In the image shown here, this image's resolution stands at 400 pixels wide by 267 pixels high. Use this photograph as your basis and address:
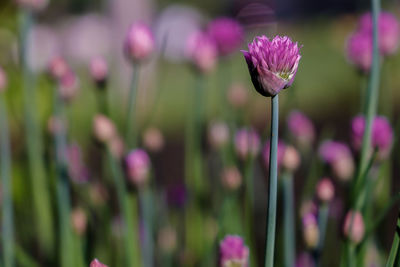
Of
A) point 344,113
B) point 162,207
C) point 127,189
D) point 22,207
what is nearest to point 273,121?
point 127,189

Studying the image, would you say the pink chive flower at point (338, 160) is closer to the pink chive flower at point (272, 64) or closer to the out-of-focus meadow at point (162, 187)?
the out-of-focus meadow at point (162, 187)

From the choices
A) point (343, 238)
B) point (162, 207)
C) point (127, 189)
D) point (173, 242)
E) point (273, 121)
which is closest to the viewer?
point (273, 121)

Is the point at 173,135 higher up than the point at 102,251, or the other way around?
the point at 102,251

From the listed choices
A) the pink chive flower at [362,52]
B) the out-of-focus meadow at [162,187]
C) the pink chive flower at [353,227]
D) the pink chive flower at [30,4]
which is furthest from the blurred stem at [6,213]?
the pink chive flower at [362,52]

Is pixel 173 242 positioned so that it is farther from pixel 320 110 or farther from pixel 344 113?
pixel 320 110

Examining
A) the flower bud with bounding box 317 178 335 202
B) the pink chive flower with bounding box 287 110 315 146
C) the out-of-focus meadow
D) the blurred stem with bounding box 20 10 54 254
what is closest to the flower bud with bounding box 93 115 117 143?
the out-of-focus meadow

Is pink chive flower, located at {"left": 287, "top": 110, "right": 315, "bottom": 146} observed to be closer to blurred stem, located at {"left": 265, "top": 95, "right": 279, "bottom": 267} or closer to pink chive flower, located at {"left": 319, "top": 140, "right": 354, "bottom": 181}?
pink chive flower, located at {"left": 319, "top": 140, "right": 354, "bottom": 181}
